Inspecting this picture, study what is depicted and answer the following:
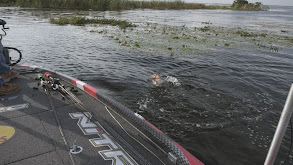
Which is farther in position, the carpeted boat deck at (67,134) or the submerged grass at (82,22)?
the submerged grass at (82,22)

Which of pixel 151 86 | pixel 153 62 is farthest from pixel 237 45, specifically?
pixel 151 86

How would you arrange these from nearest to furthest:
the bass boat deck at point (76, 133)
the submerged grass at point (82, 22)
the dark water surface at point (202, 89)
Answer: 1. the bass boat deck at point (76, 133)
2. the dark water surface at point (202, 89)
3. the submerged grass at point (82, 22)

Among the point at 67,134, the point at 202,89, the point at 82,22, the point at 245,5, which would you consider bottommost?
the point at 202,89

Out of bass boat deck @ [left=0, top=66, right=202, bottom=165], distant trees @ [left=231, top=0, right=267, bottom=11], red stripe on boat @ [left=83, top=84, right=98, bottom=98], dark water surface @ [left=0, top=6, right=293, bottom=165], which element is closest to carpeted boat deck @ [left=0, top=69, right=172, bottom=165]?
bass boat deck @ [left=0, top=66, right=202, bottom=165]

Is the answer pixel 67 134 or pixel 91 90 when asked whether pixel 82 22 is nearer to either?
pixel 91 90

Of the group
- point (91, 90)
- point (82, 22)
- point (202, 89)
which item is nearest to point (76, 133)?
point (91, 90)

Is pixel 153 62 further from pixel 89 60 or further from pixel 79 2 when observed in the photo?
pixel 79 2

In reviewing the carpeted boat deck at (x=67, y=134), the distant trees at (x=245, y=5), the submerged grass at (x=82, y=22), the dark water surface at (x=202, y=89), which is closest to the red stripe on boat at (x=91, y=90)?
the carpeted boat deck at (x=67, y=134)

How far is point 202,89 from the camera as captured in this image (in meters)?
7.58

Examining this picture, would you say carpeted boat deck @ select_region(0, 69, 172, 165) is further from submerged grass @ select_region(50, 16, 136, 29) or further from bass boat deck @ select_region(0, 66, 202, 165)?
submerged grass @ select_region(50, 16, 136, 29)

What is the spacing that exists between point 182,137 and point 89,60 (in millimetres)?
8207

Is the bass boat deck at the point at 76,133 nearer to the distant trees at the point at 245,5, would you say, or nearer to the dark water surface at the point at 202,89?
the dark water surface at the point at 202,89

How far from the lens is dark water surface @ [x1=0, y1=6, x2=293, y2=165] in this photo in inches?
189

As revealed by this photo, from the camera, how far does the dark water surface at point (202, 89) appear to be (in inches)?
189
